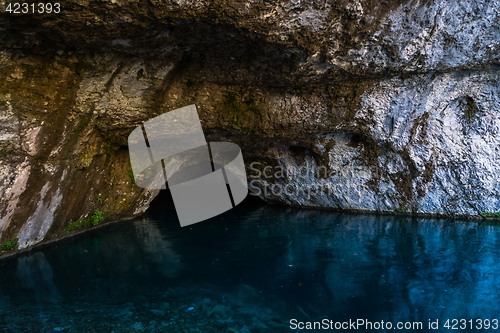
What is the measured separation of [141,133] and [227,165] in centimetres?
500

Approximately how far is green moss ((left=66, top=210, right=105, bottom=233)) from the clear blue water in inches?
20.7

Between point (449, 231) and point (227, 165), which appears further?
point (227, 165)

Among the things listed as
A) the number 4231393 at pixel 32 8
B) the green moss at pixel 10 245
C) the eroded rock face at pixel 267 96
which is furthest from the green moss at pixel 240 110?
the green moss at pixel 10 245

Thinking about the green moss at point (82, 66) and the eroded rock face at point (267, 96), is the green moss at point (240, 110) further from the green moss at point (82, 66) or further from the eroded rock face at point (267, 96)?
the green moss at point (82, 66)

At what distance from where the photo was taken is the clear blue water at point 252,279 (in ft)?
14.1

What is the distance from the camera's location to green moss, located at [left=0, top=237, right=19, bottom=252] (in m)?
7.20

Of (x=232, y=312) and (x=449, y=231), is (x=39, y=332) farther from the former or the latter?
(x=449, y=231)

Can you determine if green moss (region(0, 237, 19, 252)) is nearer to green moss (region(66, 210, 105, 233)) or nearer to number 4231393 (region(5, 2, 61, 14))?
green moss (region(66, 210, 105, 233))

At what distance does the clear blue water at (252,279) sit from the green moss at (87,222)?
1.72ft

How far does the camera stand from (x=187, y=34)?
6.53 m

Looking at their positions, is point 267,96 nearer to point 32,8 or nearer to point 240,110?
point 240,110

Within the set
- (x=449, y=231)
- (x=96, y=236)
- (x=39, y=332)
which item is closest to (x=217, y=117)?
(x=96, y=236)

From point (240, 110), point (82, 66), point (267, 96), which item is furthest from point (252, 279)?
point (82, 66)

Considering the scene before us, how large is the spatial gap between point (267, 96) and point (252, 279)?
6103mm
